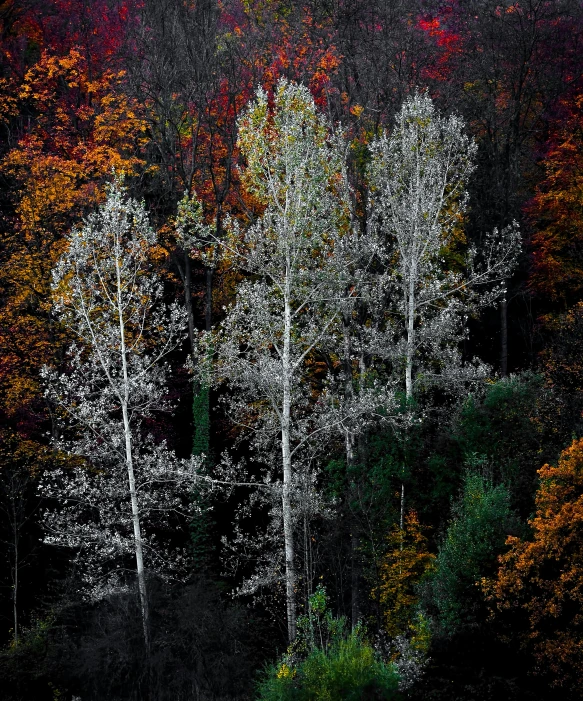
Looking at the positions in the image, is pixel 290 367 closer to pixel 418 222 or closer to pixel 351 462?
pixel 351 462

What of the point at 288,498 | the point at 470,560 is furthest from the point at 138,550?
the point at 470,560

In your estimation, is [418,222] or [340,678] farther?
[418,222]

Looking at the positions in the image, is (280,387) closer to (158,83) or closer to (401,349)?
(401,349)

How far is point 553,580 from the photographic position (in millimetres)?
15484

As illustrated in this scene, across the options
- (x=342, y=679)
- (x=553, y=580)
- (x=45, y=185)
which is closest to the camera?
(x=342, y=679)

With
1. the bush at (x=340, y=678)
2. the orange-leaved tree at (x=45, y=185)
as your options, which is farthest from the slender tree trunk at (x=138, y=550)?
the bush at (x=340, y=678)

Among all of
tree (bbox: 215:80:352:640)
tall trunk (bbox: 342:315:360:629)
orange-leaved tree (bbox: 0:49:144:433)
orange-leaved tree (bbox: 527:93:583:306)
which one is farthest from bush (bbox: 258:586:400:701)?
orange-leaved tree (bbox: 527:93:583:306)

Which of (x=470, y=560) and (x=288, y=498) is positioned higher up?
(x=288, y=498)

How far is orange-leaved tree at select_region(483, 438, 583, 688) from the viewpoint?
14844mm

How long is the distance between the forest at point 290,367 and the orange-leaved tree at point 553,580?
8 cm

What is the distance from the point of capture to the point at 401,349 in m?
23.9

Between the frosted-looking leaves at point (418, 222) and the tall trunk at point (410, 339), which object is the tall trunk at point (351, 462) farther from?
the tall trunk at point (410, 339)

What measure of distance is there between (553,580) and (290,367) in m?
8.61

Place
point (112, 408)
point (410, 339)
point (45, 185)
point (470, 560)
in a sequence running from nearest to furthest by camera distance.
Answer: point (470, 560), point (112, 408), point (410, 339), point (45, 185)
